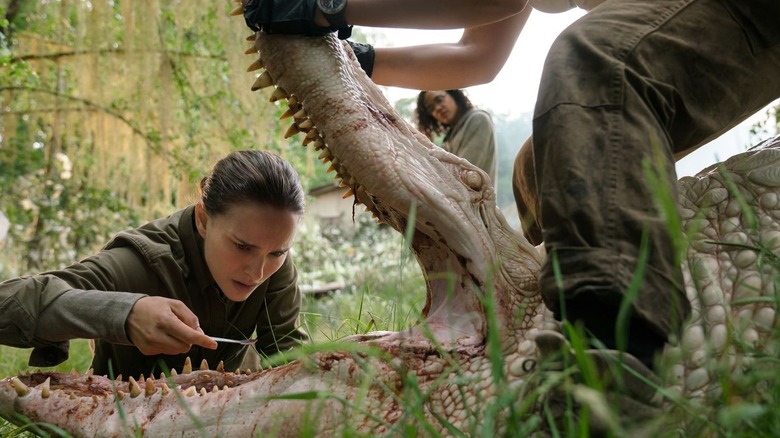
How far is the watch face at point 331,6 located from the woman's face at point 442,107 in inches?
156

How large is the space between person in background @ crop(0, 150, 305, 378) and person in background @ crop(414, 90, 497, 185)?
2.56m

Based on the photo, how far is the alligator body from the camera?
172 cm

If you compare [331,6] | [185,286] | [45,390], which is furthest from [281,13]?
[185,286]

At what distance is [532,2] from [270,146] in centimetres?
593

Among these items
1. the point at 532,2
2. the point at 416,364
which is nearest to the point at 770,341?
the point at 416,364

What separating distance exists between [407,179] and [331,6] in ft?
1.61

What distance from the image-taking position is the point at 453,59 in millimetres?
2771

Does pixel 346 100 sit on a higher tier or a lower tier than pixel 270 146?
higher

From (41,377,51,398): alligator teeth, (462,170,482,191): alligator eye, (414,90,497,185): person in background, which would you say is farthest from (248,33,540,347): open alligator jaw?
(414,90,497,185): person in background

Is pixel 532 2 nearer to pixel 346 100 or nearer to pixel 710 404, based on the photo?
pixel 346 100

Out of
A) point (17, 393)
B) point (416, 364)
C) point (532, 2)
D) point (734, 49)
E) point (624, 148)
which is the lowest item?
point (17, 393)

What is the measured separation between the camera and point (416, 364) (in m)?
1.87

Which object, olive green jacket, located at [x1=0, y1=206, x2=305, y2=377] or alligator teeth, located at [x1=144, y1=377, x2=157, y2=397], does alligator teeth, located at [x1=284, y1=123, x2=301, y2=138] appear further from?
alligator teeth, located at [x1=144, y1=377, x2=157, y2=397]

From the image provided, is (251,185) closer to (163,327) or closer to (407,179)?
(163,327)
